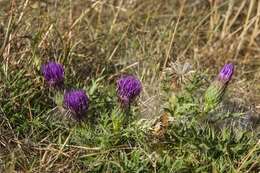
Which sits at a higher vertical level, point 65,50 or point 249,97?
point 65,50

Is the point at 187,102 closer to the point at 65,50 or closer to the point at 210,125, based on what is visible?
the point at 210,125

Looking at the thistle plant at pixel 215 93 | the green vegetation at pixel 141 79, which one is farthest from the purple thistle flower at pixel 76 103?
the thistle plant at pixel 215 93

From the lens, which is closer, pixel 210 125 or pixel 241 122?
pixel 210 125

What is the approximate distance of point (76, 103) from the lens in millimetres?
1982

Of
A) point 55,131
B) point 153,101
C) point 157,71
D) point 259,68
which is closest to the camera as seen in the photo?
point 55,131

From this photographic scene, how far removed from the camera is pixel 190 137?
81.4 inches

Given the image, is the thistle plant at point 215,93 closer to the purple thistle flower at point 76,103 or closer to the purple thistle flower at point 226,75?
the purple thistle flower at point 226,75

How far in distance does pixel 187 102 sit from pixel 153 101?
22 cm

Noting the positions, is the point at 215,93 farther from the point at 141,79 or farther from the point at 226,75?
the point at 141,79

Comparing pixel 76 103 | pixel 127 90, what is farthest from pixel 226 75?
pixel 76 103

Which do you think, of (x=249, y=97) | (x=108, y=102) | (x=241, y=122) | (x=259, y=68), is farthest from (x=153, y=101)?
(x=259, y=68)

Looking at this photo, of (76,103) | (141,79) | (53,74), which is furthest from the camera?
(141,79)

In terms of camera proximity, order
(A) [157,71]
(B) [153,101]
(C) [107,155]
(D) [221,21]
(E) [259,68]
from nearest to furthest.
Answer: (C) [107,155] < (B) [153,101] < (A) [157,71] < (E) [259,68] < (D) [221,21]

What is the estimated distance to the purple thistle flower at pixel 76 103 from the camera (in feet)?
6.50
